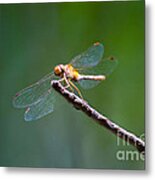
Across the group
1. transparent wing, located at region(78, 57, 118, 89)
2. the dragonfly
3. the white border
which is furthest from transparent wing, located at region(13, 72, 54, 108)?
the white border

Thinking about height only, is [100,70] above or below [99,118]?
above

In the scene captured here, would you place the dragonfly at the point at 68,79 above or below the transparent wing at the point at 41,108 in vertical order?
above

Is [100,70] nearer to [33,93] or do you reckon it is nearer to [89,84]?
[89,84]

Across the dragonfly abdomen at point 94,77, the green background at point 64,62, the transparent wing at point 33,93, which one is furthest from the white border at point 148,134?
the transparent wing at point 33,93

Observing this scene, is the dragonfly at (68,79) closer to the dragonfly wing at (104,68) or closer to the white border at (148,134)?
the dragonfly wing at (104,68)

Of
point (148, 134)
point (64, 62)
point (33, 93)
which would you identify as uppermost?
point (64, 62)

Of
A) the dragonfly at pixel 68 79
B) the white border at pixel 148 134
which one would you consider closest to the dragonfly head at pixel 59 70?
the dragonfly at pixel 68 79

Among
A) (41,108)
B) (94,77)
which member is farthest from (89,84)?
(41,108)

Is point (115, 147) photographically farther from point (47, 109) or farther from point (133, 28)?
point (133, 28)
